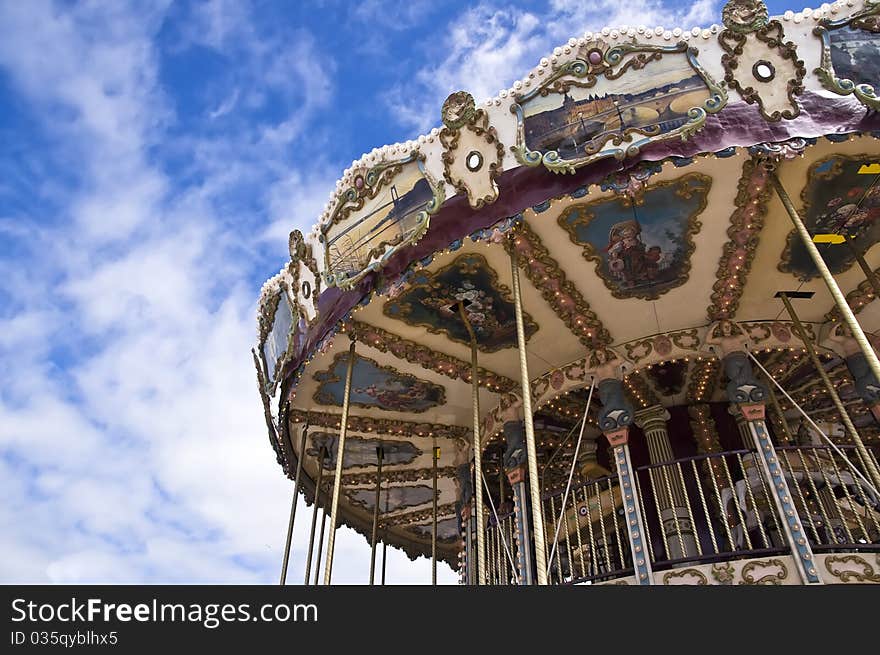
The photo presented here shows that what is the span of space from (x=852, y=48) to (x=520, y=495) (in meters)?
5.10

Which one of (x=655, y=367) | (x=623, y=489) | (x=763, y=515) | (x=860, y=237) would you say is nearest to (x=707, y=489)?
(x=763, y=515)

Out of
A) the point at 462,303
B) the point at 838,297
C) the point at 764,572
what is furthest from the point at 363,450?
the point at 838,297

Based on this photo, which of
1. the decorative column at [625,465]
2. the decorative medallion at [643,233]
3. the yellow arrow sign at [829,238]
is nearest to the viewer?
the decorative medallion at [643,233]

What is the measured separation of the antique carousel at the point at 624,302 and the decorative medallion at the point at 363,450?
0.14ft

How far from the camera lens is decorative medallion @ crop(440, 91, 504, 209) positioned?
16.7 feet

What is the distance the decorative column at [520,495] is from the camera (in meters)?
6.85

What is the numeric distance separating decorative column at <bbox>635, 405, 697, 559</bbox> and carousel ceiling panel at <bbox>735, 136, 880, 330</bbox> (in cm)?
165

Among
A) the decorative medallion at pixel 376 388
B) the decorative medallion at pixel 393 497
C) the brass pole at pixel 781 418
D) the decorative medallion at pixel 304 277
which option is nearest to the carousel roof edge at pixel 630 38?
the decorative medallion at pixel 304 277

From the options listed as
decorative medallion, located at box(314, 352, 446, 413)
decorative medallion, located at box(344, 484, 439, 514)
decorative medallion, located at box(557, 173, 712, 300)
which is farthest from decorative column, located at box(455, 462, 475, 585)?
decorative medallion, located at box(557, 173, 712, 300)

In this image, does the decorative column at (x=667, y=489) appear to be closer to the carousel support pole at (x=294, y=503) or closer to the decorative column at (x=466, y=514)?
the decorative column at (x=466, y=514)

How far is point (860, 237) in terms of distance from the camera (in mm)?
6180

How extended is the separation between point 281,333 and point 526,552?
11.5ft

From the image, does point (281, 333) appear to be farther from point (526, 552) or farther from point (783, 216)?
point (783, 216)

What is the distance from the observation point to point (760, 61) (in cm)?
473
